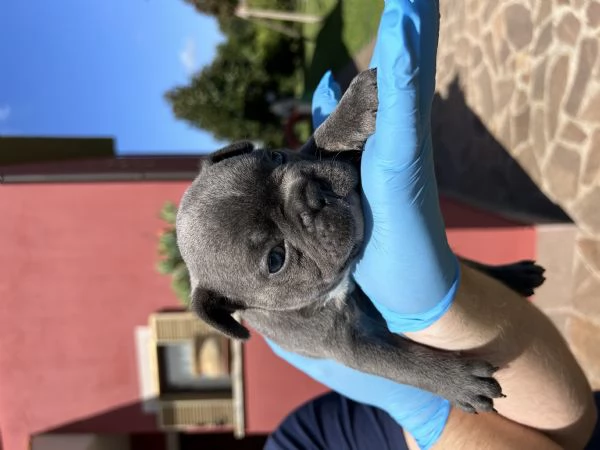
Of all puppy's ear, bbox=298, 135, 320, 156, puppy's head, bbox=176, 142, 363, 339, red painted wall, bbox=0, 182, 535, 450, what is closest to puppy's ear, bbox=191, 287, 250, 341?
puppy's head, bbox=176, 142, 363, 339

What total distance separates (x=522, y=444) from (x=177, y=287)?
3206 mm

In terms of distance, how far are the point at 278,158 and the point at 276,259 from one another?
0.43 m

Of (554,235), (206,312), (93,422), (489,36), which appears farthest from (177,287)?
(489,36)

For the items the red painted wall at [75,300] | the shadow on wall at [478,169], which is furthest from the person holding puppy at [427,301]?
the red painted wall at [75,300]

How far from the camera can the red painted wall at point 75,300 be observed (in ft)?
15.8

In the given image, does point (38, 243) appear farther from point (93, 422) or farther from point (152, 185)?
point (93, 422)

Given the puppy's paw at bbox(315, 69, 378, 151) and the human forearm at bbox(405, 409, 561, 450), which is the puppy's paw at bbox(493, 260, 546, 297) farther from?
the puppy's paw at bbox(315, 69, 378, 151)

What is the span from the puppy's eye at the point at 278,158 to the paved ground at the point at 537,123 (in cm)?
293

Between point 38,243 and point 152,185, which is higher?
point 152,185

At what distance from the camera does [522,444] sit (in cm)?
214

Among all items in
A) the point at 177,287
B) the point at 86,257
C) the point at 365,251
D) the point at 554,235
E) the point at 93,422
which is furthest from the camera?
the point at 93,422

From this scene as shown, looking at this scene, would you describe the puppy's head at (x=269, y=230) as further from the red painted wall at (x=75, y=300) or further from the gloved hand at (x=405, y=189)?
the red painted wall at (x=75, y=300)

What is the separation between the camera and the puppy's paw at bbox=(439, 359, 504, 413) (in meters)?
2.01

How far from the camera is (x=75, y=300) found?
5023 millimetres
